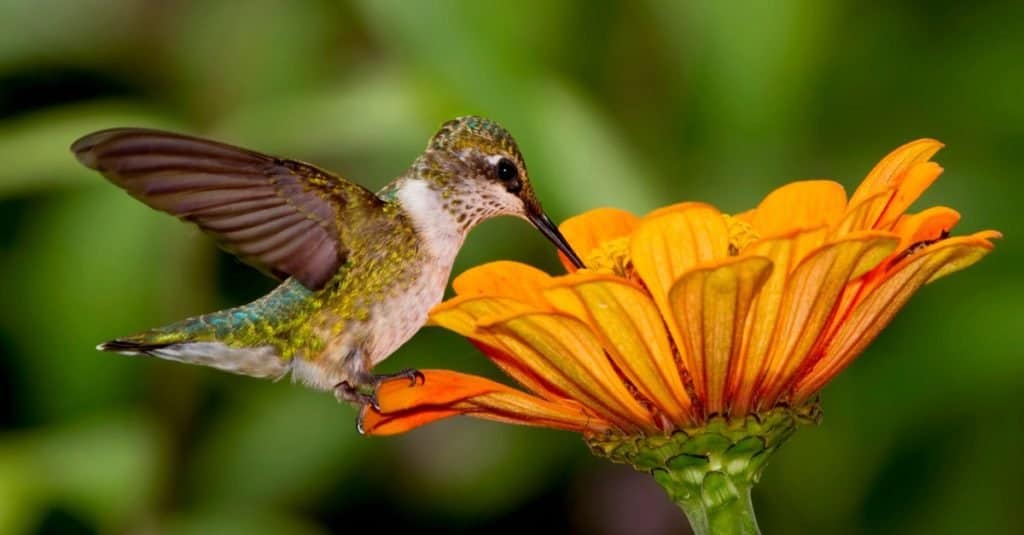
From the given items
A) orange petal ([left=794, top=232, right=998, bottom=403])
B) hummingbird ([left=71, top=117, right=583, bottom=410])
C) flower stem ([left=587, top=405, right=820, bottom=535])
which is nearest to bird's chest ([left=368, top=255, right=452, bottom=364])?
hummingbird ([left=71, top=117, right=583, bottom=410])

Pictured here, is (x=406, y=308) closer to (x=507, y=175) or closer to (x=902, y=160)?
(x=507, y=175)

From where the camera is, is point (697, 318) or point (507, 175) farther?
point (507, 175)

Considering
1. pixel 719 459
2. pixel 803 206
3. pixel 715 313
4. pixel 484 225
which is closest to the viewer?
pixel 715 313

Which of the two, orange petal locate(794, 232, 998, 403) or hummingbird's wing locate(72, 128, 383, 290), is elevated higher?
hummingbird's wing locate(72, 128, 383, 290)

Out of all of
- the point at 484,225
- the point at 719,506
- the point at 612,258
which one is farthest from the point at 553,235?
the point at 484,225

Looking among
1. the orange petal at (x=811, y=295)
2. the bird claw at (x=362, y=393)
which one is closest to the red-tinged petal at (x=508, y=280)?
the bird claw at (x=362, y=393)

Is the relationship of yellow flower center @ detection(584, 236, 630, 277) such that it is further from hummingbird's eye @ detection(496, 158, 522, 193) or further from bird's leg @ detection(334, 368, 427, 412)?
bird's leg @ detection(334, 368, 427, 412)

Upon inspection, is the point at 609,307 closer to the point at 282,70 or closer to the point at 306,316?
the point at 306,316
